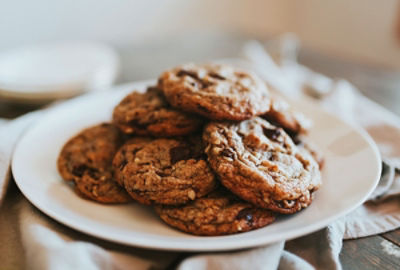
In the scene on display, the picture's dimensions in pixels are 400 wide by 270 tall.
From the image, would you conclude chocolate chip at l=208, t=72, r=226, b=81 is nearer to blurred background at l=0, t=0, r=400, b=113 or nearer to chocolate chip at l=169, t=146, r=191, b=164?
chocolate chip at l=169, t=146, r=191, b=164

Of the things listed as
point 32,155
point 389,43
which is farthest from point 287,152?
point 389,43

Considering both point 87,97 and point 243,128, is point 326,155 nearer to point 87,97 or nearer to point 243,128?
point 243,128

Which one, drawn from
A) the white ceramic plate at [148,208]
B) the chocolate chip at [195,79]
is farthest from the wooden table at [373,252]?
the chocolate chip at [195,79]

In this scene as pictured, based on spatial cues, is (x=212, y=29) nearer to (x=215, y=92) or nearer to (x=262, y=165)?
(x=215, y=92)

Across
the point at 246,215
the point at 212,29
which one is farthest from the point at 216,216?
the point at 212,29

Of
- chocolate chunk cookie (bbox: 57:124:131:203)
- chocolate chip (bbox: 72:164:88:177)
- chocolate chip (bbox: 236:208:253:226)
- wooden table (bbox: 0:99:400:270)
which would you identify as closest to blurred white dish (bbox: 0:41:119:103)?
chocolate chunk cookie (bbox: 57:124:131:203)

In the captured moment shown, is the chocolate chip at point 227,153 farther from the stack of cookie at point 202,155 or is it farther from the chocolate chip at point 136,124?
the chocolate chip at point 136,124
